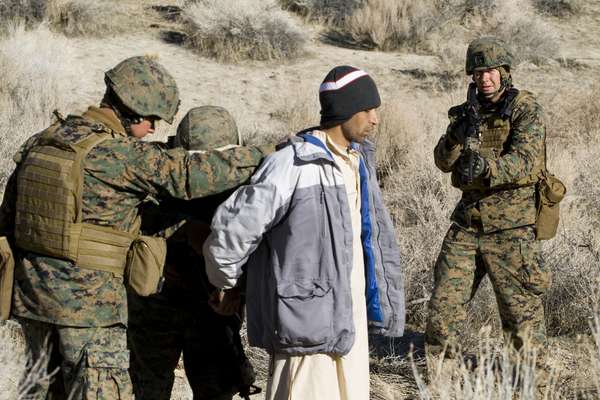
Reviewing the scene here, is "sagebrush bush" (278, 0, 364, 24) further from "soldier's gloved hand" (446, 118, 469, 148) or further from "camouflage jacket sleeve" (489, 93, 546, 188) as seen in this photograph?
"camouflage jacket sleeve" (489, 93, 546, 188)

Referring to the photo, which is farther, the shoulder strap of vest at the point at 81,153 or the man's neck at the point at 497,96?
the man's neck at the point at 497,96

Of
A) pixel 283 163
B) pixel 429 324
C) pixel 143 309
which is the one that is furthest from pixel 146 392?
pixel 429 324

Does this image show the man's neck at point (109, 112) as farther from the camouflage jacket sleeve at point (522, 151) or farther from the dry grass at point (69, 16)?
the dry grass at point (69, 16)

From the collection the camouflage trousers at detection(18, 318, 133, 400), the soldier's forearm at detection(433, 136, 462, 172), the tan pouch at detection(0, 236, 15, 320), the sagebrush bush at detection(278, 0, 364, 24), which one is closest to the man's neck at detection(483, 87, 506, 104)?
the soldier's forearm at detection(433, 136, 462, 172)

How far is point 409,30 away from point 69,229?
39.7ft

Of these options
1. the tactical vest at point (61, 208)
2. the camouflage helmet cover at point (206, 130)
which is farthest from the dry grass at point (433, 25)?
the tactical vest at point (61, 208)

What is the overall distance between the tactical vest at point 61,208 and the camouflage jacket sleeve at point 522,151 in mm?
2128

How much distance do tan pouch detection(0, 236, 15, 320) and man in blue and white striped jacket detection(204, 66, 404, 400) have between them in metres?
0.82

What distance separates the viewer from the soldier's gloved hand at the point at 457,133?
5000 millimetres

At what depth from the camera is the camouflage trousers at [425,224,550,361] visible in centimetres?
484

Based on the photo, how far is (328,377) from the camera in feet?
10.9

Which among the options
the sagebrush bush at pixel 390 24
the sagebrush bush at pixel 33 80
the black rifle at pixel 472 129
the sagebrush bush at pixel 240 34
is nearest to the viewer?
the black rifle at pixel 472 129

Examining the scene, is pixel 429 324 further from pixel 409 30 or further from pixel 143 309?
pixel 409 30

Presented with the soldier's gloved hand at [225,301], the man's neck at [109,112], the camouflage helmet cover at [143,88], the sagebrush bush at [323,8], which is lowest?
the sagebrush bush at [323,8]
